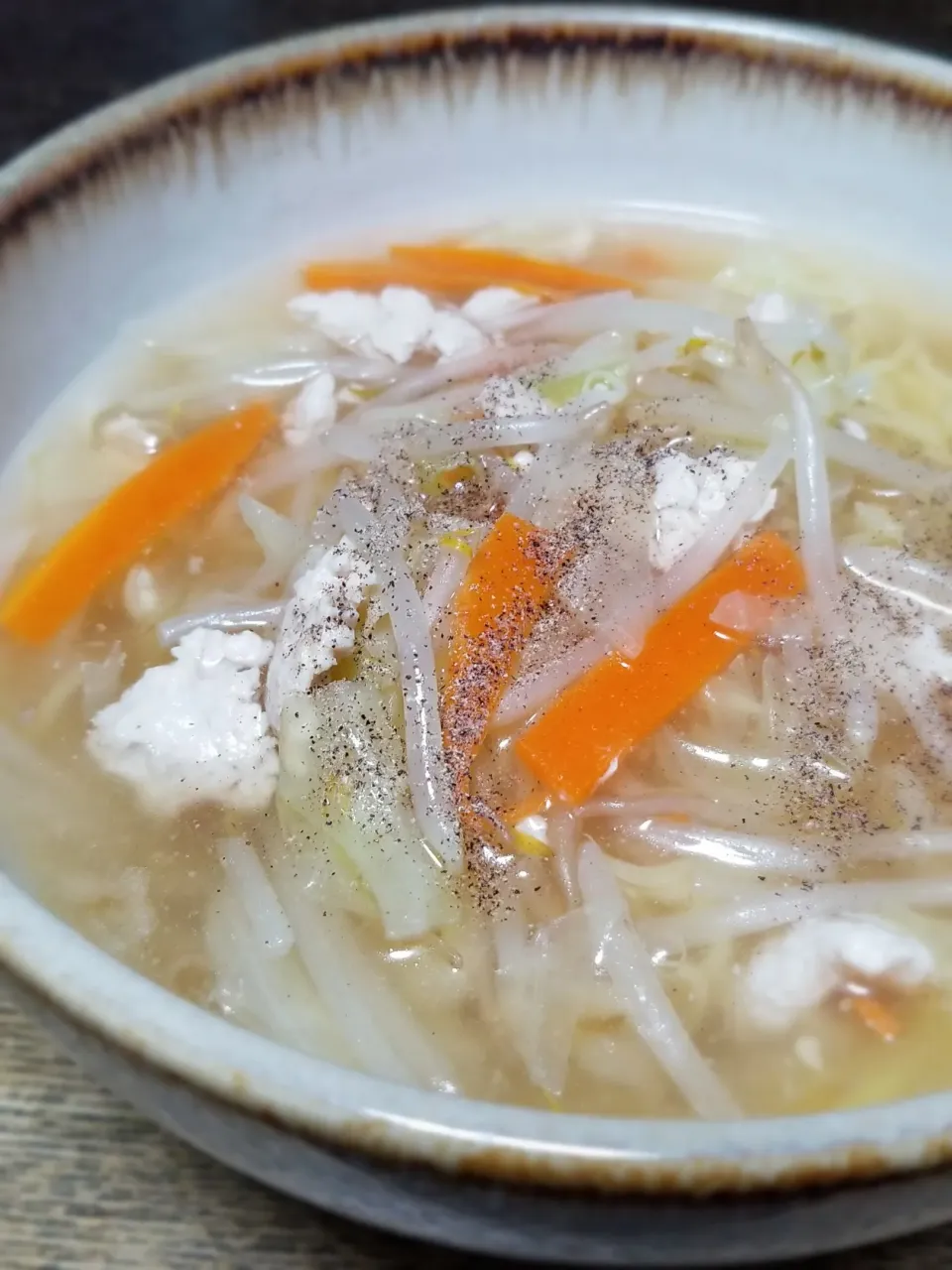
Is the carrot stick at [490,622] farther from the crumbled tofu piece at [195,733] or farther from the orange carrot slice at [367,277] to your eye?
the orange carrot slice at [367,277]

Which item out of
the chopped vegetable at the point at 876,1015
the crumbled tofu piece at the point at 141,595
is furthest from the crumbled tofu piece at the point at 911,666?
the crumbled tofu piece at the point at 141,595

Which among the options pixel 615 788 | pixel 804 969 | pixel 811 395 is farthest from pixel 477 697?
pixel 811 395

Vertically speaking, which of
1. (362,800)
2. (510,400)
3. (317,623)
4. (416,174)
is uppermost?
(416,174)

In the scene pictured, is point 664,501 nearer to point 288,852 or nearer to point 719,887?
point 719,887

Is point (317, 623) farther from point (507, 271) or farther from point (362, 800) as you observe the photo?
point (507, 271)

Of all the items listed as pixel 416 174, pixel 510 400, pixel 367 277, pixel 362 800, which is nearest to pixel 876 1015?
pixel 362 800

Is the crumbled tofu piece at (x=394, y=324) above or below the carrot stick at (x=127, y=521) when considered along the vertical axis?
above
